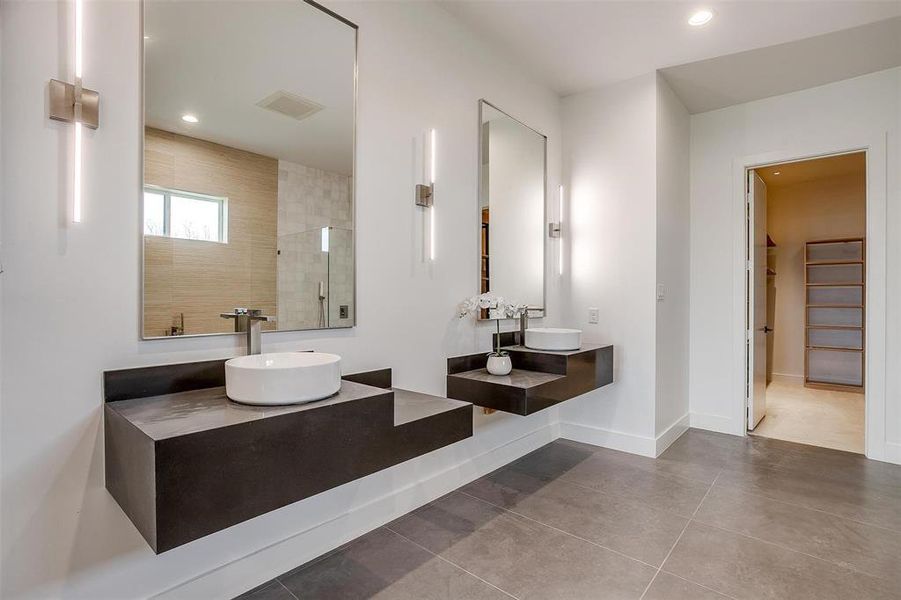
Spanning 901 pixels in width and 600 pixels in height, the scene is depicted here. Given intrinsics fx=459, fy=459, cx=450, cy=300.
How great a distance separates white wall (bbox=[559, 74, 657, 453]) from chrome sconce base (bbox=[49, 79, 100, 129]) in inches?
123

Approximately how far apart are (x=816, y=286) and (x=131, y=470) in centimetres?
723

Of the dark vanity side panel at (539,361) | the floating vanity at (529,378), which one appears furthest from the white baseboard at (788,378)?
the dark vanity side panel at (539,361)

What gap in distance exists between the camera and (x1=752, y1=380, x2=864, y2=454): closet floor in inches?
145

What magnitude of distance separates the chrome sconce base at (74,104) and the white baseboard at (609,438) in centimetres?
346

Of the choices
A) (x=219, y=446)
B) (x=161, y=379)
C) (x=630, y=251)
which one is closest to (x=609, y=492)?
(x=630, y=251)

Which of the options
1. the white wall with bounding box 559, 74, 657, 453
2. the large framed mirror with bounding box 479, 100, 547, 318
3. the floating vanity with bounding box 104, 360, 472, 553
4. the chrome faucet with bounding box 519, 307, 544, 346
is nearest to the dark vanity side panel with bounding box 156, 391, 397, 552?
the floating vanity with bounding box 104, 360, 472, 553

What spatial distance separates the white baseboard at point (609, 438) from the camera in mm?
3324

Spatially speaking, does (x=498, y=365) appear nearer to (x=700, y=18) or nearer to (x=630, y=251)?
(x=630, y=251)

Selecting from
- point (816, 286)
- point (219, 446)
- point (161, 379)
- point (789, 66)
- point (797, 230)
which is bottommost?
point (219, 446)

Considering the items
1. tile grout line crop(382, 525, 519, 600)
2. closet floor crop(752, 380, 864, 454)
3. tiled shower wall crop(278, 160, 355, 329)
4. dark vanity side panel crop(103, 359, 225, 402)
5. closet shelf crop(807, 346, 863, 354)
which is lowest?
tile grout line crop(382, 525, 519, 600)

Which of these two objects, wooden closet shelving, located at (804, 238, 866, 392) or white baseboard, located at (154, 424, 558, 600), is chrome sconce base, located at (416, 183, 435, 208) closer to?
white baseboard, located at (154, 424, 558, 600)

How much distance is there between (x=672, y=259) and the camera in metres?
3.63

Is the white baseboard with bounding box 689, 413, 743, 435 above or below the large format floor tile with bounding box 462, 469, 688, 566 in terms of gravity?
above

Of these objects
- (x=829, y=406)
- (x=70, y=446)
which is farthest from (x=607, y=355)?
(x=829, y=406)
